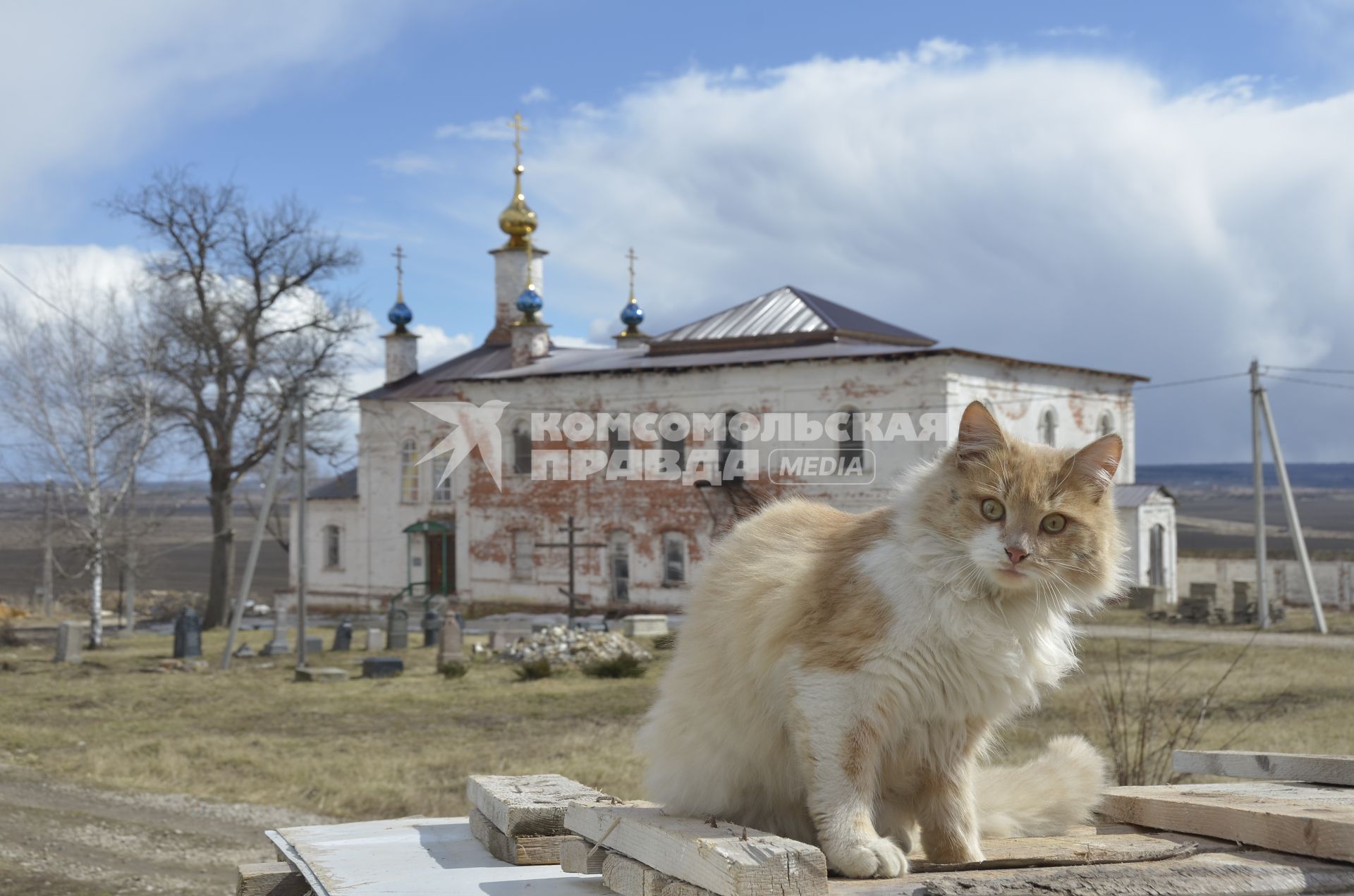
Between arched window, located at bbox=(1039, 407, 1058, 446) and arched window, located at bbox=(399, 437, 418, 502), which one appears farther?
arched window, located at bbox=(399, 437, 418, 502)

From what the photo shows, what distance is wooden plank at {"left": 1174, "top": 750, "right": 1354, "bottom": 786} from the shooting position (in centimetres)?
399

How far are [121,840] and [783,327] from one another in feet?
92.2

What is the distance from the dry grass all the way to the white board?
5.87 m

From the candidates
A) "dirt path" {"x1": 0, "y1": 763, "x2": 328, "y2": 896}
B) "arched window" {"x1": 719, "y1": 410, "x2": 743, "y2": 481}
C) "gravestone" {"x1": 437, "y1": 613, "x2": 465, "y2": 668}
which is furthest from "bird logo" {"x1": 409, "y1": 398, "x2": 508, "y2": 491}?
"dirt path" {"x1": 0, "y1": 763, "x2": 328, "y2": 896}

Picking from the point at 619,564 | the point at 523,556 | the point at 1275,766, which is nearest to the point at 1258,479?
the point at 619,564

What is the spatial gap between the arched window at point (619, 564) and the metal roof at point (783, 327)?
5702mm

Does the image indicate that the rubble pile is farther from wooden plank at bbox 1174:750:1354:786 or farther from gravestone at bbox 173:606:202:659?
wooden plank at bbox 1174:750:1354:786

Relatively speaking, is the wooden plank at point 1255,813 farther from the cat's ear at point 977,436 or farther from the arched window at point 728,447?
the arched window at point 728,447

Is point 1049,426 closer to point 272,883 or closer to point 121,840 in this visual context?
point 121,840

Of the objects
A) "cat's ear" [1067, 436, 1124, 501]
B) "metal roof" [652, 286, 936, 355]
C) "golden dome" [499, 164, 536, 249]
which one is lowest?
"cat's ear" [1067, 436, 1124, 501]

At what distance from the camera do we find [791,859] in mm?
2496

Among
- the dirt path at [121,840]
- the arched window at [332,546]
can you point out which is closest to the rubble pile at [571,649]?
the dirt path at [121,840]

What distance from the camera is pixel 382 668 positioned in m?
22.1

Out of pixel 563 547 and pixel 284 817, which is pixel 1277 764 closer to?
pixel 284 817
